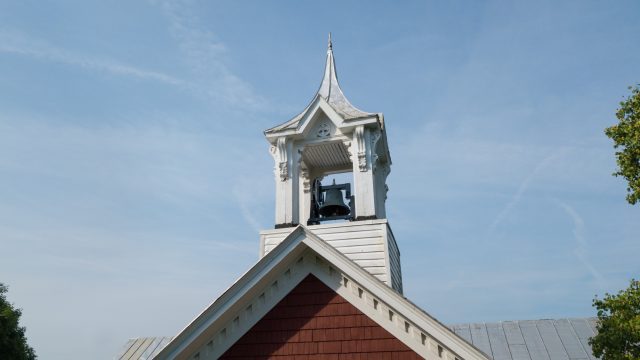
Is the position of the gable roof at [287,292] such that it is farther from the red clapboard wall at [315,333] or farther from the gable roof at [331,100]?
the gable roof at [331,100]

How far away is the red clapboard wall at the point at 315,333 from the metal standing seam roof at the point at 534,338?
12933mm

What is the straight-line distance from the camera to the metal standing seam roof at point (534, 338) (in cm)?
2028

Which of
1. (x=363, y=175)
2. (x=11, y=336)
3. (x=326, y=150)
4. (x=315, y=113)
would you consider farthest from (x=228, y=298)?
(x=11, y=336)

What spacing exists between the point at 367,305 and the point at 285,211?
4.10 metres

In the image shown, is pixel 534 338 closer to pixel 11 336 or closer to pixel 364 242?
pixel 364 242

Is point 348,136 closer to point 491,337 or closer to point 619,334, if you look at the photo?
point 619,334

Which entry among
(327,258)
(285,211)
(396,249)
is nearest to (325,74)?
(285,211)

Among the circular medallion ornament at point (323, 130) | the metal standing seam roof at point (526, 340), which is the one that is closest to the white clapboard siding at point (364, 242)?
the circular medallion ornament at point (323, 130)

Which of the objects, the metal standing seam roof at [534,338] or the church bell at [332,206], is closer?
the church bell at [332,206]

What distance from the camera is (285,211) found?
13078 millimetres

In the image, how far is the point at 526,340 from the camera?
21250mm

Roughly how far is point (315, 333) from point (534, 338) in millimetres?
15192

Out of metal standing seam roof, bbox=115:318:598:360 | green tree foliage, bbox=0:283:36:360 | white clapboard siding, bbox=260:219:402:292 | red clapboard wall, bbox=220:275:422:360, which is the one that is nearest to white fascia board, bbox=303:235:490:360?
red clapboard wall, bbox=220:275:422:360

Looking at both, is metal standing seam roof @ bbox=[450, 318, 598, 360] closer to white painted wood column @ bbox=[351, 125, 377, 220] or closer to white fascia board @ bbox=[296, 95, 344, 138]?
white painted wood column @ bbox=[351, 125, 377, 220]
